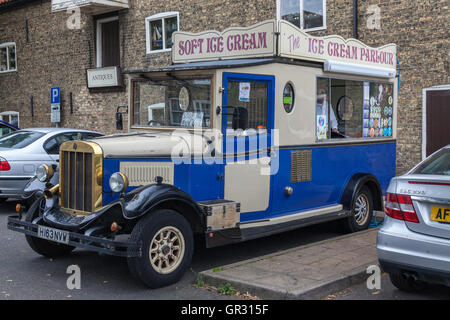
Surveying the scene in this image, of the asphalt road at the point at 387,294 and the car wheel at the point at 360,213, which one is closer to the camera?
the asphalt road at the point at 387,294

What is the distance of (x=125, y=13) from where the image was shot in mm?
18203

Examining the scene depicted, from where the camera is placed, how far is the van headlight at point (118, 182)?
5184mm

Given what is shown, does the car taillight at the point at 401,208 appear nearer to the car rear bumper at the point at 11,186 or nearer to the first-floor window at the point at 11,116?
the car rear bumper at the point at 11,186

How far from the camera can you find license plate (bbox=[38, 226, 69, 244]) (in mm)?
5127

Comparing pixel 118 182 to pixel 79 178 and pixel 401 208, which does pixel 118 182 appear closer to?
pixel 79 178

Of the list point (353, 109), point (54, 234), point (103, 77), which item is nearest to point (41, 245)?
point (54, 234)

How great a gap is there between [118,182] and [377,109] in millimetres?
4697

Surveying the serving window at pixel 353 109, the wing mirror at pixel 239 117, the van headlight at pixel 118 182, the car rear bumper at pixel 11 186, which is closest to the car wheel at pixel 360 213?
the serving window at pixel 353 109

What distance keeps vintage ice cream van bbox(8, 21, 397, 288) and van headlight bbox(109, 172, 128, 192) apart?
1cm

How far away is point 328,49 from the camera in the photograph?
7.25m

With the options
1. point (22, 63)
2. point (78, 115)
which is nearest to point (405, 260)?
point (78, 115)

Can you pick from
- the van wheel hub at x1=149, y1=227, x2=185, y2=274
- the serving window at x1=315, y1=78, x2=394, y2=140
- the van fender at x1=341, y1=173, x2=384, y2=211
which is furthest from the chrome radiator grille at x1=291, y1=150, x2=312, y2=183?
the van wheel hub at x1=149, y1=227, x2=185, y2=274

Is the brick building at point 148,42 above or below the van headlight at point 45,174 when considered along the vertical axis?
above

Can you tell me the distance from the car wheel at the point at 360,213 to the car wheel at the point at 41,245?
3842mm
